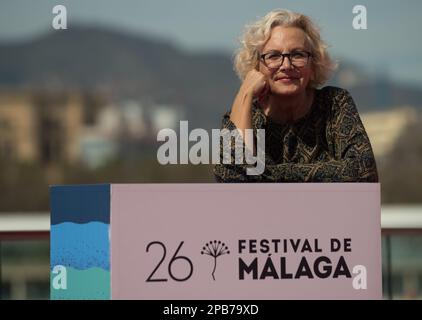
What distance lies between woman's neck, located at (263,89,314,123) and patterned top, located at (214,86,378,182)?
2 cm

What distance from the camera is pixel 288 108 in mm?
3578

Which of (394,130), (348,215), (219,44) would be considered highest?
(219,44)

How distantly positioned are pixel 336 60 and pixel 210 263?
0.97 metres

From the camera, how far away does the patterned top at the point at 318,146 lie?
11.0ft

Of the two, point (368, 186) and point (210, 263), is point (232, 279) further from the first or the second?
point (368, 186)

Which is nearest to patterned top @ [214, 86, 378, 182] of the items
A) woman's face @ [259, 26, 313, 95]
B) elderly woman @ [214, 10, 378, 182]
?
elderly woman @ [214, 10, 378, 182]

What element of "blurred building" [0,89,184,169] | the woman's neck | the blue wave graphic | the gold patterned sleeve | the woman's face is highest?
"blurred building" [0,89,184,169]

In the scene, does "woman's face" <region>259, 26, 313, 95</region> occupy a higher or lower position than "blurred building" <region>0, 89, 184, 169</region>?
lower

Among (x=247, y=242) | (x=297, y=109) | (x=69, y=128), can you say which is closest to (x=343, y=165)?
(x=297, y=109)

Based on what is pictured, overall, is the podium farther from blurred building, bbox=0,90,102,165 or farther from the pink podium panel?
blurred building, bbox=0,90,102,165

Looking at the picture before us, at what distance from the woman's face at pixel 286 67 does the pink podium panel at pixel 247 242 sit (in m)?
0.52

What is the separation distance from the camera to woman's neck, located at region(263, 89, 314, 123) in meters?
3.56
